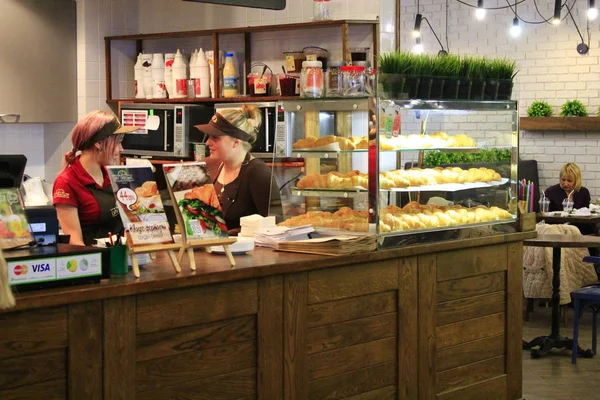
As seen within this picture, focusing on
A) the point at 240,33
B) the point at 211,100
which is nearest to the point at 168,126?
the point at 211,100

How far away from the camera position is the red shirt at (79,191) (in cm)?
470

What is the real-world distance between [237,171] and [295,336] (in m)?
1.60

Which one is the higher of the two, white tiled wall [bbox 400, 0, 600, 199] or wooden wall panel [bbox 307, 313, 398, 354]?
white tiled wall [bbox 400, 0, 600, 199]

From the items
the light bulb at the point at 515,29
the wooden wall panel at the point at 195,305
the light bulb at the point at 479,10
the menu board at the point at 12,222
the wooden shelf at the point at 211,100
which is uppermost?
the light bulb at the point at 479,10

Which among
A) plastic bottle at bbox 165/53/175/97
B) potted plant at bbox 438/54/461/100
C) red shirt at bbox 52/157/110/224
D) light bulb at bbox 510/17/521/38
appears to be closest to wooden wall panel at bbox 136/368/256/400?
red shirt at bbox 52/157/110/224

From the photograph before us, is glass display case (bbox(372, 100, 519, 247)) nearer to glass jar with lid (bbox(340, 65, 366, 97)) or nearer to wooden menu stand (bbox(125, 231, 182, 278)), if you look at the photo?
glass jar with lid (bbox(340, 65, 366, 97))

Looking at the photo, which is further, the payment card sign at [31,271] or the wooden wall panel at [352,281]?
the wooden wall panel at [352,281]

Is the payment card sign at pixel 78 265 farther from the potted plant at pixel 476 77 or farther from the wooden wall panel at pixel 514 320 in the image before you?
the wooden wall panel at pixel 514 320

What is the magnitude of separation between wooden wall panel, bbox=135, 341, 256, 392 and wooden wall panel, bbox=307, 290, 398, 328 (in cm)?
38

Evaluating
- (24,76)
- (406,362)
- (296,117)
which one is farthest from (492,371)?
(24,76)

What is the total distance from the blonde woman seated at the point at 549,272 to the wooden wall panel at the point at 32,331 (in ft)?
18.9

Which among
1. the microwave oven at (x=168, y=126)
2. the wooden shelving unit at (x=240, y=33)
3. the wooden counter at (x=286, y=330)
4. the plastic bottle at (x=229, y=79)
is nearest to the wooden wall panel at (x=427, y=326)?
the wooden counter at (x=286, y=330)

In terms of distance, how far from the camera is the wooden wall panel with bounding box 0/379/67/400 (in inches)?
120

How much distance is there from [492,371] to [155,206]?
2.30m
